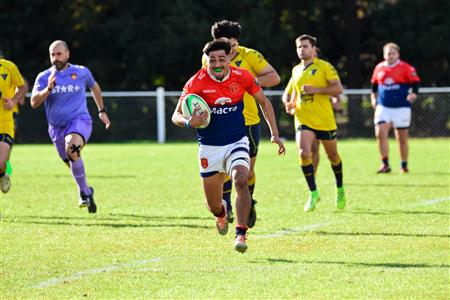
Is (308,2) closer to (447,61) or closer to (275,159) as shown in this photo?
(447,61)

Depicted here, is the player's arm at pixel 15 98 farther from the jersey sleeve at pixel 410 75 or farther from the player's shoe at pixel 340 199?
the jersey sleeve at pixel 410 75

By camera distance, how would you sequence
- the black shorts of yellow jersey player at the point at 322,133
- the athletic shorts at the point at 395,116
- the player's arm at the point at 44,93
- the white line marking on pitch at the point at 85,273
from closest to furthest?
the white line marking on pitch at the point at 85,273 → the player's arm at the point at 44,93 → the black shorts of yellow jersey player at the point at 322,133 → the athletic shorts at the point at 395,116

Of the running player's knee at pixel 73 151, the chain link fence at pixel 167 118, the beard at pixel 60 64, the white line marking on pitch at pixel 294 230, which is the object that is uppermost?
the beard at pixel 60 64

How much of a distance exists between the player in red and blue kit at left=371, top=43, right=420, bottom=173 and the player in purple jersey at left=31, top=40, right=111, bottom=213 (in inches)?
277

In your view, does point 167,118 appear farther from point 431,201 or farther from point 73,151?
point 73,151

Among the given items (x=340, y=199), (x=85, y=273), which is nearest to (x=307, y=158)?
(x=340, y=199)

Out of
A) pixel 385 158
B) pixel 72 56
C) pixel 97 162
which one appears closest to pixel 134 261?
pixel 385 158

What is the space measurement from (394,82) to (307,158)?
6.10 meters

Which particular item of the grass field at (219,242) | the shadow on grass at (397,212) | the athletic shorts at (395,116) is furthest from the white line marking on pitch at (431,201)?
the athletic shorts at (395,116)

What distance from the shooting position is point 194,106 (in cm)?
830

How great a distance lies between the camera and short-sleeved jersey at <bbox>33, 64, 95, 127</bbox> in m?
11.7

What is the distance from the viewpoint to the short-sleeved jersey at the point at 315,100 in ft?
39.6

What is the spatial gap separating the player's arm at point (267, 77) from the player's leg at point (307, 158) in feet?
6.58

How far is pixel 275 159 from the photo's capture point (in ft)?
69.5
